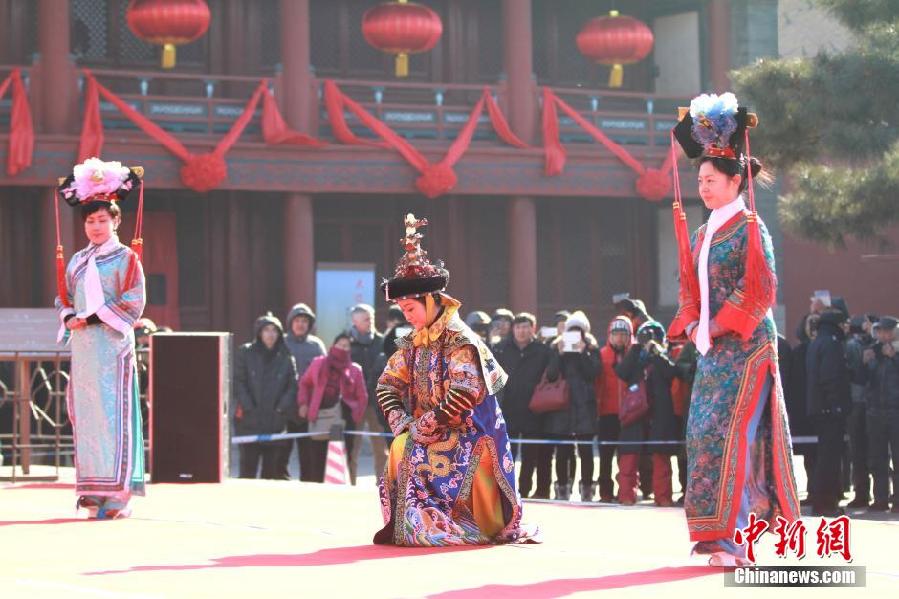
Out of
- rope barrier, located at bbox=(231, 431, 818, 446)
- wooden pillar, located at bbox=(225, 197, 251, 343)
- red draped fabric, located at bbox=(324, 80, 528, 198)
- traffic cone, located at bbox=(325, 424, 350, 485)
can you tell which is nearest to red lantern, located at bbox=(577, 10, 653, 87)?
red draped fabric, located at bbox=(324, 80, 528, 198)

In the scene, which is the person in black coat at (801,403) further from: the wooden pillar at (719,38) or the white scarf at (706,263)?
the wooden pillar at (719,38)

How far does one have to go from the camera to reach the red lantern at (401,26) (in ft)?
69.8

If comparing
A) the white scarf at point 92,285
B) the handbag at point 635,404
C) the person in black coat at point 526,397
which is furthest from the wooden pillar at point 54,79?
the white scarf at point 92,285

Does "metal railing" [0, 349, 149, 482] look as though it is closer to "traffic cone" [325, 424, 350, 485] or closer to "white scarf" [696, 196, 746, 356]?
"traffic cone" [325, 424, 350, 485]

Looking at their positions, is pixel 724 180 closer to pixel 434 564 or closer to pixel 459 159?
pixel 434 564

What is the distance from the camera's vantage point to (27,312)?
566 inches

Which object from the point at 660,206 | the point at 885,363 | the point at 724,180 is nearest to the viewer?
the point at 724,180

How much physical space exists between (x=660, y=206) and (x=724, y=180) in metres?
17.9

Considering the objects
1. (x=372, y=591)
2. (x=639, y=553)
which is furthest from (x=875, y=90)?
(x=372, y=591)

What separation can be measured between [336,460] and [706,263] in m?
7.26

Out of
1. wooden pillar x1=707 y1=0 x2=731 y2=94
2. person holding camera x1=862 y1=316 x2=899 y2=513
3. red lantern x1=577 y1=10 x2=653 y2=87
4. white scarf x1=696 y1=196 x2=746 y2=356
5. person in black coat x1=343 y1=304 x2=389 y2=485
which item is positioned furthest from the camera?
wooden pillar x1=707 y1=0 x2=731 y2=94

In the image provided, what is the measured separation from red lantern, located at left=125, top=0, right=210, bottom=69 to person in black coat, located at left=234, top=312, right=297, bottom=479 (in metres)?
6.93

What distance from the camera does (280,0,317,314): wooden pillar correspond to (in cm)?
2133

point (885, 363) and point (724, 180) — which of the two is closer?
point (724, 180)
